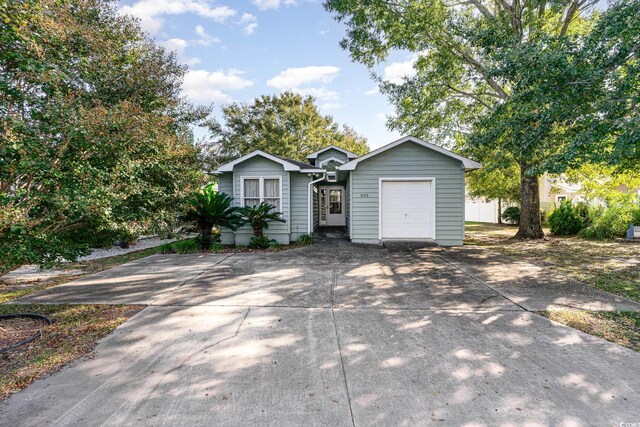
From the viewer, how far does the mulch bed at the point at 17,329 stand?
141 inches

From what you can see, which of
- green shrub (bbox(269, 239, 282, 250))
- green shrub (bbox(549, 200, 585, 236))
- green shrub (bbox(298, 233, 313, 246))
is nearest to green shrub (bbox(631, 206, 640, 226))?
green shrub (bbox(549, 200, 585, 236))

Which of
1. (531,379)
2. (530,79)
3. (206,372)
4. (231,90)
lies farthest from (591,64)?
(231,90)

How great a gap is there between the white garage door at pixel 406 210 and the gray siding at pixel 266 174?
3554 mm

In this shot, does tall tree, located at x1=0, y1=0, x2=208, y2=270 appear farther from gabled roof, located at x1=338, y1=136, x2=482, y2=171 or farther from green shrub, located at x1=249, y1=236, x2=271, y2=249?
gabled roof, located at x1=338, y1=136, x2=482, y2=171

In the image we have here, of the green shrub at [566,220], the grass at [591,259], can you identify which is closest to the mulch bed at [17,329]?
the grass at [591,259]

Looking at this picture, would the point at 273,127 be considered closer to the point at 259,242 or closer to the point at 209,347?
the point at 259,242

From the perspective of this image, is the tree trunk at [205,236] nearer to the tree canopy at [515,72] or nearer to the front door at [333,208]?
the front door at [333,208]

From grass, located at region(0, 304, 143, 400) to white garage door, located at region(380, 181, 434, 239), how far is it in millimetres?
8352

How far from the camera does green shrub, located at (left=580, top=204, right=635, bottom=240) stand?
41.2ft

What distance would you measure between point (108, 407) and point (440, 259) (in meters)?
7.63

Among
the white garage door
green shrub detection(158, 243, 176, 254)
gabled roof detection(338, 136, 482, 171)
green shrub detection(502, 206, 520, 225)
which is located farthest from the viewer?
green shrub detection(502, 206, 520, 225)

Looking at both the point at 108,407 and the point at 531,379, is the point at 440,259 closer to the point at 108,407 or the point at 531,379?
the point at 531,379

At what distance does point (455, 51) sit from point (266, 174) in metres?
9.25

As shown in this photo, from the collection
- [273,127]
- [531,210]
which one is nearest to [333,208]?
[531,210]
